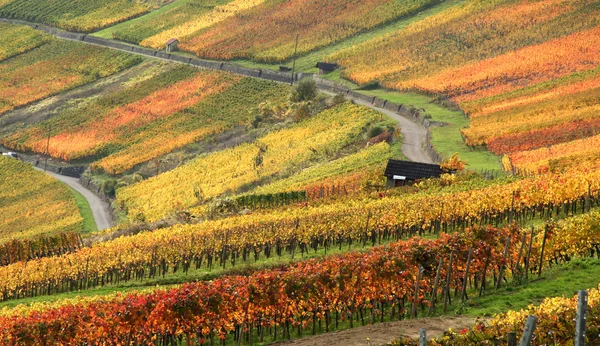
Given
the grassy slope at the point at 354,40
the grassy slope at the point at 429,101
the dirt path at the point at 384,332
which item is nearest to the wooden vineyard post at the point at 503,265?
the dirt path at the point at 384,332

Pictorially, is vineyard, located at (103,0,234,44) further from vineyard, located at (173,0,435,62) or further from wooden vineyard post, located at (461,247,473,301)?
wooden vineyard post, located at (461,247,473,301)

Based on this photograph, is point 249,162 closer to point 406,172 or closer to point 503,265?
point 406,172

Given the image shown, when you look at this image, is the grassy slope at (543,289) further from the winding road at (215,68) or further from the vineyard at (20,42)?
the vineyard at (20,42)

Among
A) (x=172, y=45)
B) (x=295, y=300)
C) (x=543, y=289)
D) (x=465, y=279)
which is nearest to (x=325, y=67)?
(x=172, y=45)

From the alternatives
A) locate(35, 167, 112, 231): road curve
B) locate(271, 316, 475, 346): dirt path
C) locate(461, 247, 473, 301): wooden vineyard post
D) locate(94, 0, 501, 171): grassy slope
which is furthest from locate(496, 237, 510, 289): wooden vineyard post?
locate(35, 167, 112, 231): road curve

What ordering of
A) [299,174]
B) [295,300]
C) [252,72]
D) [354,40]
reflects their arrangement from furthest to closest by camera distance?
[354,40] → [252,72] → [299,174] → [295,300]
